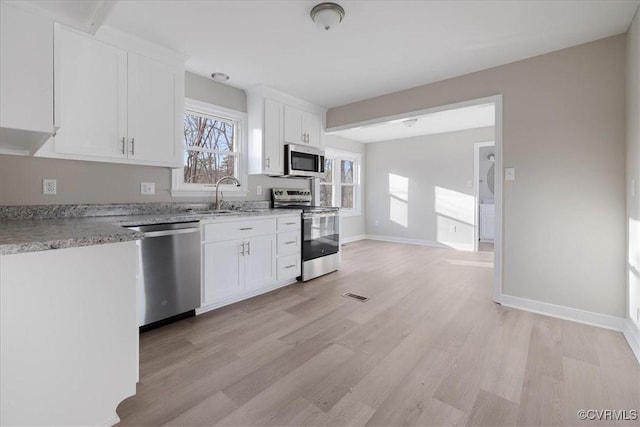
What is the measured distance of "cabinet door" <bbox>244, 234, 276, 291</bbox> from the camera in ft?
9.48

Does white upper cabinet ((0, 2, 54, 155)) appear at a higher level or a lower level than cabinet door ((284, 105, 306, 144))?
→ lower

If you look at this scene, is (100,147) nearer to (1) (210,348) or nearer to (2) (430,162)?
(1) (210,348)

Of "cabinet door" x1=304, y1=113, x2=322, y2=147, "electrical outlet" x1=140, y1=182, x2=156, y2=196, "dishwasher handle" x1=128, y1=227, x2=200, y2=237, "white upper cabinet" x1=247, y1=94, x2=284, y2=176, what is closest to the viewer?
"dishwasher handle" x1=128, y1=227, x2=200, y2=237

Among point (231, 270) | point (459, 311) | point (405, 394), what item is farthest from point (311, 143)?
point (405, 394)

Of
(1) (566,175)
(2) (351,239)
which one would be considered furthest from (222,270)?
(2) (351,239)

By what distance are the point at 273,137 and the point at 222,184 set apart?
872 millimetres

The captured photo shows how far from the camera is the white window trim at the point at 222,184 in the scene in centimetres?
296

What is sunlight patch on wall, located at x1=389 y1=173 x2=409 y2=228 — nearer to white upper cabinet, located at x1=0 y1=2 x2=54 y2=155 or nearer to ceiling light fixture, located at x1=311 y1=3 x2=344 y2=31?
ceiling light fixture, located at x1=311 y1=3 x2=344 y2=31

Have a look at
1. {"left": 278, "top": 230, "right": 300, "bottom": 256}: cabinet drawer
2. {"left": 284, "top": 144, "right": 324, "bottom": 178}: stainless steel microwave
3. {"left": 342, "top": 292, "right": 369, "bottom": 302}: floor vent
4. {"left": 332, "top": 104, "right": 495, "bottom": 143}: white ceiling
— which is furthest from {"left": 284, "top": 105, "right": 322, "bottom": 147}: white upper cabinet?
{"left": 342, "top": 292, "right": 369, "bottom": 302}: floor vent

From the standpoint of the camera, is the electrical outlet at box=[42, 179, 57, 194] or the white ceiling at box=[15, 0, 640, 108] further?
the electrical outlet at box=[42, 179, 57, 194]

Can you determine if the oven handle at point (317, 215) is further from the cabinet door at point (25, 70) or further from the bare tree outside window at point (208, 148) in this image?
the cabinet door at point (25, 70)

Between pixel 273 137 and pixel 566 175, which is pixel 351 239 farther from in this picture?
pixel 566 175

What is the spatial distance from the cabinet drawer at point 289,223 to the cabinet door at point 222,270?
1.81 ft

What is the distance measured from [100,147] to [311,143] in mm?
2579
